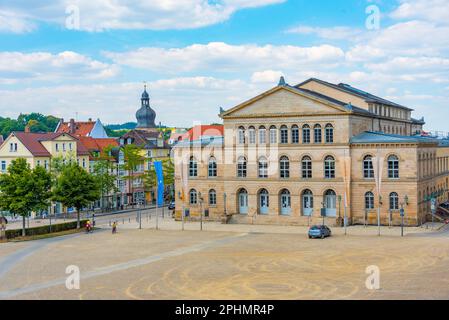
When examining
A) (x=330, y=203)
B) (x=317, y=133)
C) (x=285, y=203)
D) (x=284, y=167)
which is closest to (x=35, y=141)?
(x=284, y=167)

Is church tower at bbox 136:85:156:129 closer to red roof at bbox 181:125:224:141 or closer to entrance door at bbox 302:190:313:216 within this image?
red roof at bbox 181:125:224:141

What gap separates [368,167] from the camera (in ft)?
233

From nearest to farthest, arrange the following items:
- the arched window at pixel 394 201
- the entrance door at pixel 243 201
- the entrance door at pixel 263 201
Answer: the arched window at pixel 394 201 < the entrance door at pixel 263 201 < the entrance door at pixel 243 201

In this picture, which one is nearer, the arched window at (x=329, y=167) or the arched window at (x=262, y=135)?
the arched window at (x=329, y=167)

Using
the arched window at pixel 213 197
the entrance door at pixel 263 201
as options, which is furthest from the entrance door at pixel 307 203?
the arched window at pixel 213 197

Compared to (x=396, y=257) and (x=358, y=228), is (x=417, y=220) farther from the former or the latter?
(x=396, y=257)

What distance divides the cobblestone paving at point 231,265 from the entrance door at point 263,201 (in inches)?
379

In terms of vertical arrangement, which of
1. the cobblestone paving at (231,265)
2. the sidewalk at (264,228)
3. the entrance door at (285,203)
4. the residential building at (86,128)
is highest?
the residential building at (86,128)

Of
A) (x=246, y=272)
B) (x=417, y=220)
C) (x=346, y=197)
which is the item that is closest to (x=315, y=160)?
(x=346, y=197)

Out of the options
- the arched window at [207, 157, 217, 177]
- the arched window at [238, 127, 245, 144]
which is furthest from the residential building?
the arched window at [238, 127, 245, 144]

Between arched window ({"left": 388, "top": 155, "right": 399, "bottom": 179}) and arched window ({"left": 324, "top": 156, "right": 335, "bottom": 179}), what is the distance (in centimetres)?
620

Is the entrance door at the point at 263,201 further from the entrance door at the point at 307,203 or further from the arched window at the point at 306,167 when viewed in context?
the arched window at the point at 306,167

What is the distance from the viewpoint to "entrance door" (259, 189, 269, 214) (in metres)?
76.2

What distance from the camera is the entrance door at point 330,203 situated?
72.2 metres
